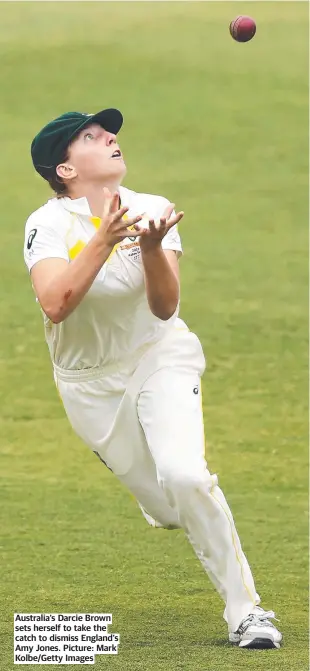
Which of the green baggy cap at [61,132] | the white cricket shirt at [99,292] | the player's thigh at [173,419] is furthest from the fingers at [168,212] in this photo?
the player's thigh at [173,419]

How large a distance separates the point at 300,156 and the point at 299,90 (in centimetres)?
209

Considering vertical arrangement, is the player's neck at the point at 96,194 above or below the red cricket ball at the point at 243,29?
below

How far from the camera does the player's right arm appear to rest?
5.50 m

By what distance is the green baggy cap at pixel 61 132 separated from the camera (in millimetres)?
6098

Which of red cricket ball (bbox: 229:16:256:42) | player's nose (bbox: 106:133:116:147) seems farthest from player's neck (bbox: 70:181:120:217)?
red cricket ball (bbox: 229:16:256:42)

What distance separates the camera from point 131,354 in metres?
6.15

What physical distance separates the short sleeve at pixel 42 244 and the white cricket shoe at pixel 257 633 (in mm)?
1636

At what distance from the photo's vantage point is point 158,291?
5.80m

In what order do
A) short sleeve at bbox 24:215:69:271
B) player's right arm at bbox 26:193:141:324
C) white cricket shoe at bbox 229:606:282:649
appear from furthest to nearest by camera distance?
white cricket shoe at bbox 229:606:282:649 < short sleeve at bbox 24:215:69:271 < player's right arm at bbox 26:193:141:324

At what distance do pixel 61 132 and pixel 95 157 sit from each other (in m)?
0.18

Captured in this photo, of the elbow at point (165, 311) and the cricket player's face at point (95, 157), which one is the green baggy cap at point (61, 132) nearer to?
the cricket player's face at point (95, 157)

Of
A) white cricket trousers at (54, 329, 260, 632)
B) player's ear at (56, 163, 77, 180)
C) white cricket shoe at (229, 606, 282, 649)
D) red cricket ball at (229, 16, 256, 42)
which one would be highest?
red cricket ball at (229, 16, 256, 42)

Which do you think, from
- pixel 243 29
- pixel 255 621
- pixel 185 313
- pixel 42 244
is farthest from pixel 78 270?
pixel 185 313

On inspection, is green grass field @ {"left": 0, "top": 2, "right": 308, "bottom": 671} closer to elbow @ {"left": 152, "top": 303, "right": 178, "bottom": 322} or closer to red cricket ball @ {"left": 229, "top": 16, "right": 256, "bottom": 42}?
elbow @ {"left": 152, "top": 303, "right": 178, "bottom": 322}
